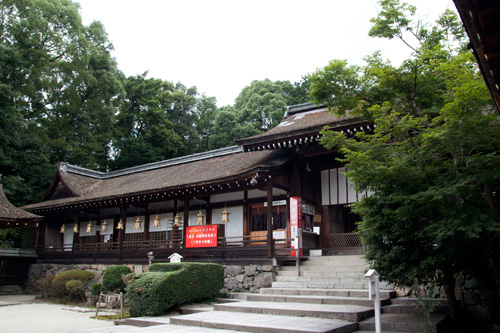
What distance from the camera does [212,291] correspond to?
1241 centimetres

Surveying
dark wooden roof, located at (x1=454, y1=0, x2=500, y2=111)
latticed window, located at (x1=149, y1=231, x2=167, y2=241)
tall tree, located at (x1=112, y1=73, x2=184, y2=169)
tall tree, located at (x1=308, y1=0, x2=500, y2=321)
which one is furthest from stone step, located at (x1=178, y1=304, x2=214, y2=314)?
tall tree, located at (x1=112, y1=73, x2=184, y2=169)

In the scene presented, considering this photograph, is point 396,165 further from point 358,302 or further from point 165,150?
point 165,150

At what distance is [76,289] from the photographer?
16.2m

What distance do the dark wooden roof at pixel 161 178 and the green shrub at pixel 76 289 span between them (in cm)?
399

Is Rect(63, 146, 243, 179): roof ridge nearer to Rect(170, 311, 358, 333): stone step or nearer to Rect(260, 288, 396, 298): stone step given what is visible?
Rect(260, 288, 396, 298): stone step

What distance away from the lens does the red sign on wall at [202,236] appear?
15438 mm

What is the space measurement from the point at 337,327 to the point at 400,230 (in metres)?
2.16

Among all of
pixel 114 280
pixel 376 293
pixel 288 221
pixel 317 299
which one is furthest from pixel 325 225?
pixel 376 293

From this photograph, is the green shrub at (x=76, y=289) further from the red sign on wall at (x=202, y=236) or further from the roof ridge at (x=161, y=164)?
the roof ridge at (x=161, y=164)

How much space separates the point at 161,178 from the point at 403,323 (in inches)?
643

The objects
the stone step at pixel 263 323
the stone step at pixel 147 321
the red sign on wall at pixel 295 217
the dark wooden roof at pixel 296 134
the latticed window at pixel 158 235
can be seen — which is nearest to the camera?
the stone step at pixel 263 323

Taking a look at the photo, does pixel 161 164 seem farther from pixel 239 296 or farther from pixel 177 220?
pixel 239 296

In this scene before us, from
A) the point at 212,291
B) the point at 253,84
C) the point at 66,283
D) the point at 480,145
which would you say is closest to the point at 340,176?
the point at 212,291

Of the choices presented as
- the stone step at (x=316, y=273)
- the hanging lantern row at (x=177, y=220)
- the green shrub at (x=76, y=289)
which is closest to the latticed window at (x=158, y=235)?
the hanging lantern row at (x=177, y=220)
